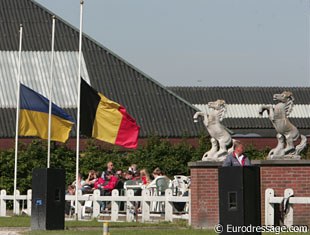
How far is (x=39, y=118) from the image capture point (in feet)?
123

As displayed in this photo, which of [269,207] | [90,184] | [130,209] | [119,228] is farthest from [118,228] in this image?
[90,184]

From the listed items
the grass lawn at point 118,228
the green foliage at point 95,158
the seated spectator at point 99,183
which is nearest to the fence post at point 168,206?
the grass lawn at point 118,228

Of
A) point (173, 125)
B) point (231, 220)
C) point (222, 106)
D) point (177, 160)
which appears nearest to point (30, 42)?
point (173, 125)

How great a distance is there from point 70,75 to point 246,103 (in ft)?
105

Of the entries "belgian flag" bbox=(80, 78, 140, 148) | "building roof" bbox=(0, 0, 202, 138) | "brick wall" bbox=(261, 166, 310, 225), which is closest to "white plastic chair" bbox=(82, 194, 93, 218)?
"belgian flag" bbox=(80, 78, 140, 148)

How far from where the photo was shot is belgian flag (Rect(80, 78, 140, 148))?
33625 mm

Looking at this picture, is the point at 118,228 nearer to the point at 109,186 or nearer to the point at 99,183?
the point at 109,186

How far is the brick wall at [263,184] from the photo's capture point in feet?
86.5

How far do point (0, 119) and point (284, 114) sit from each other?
3072cm

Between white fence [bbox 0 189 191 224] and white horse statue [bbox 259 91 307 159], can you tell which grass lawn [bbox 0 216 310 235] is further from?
white horse statue [bbox 259 91 307 159]

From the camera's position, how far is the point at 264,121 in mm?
79812

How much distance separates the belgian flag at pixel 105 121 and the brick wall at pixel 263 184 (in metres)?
5.90

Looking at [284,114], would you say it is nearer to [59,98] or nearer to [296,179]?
[296,179]

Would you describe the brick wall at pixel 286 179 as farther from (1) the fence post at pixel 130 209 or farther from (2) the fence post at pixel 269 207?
(1) the fence post at pixel 130 209
